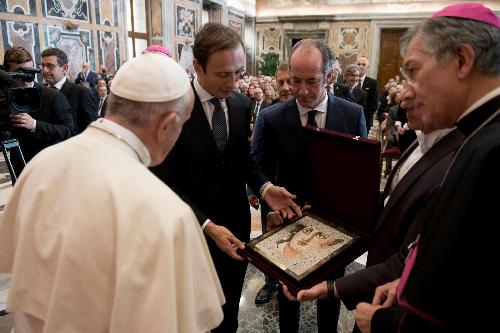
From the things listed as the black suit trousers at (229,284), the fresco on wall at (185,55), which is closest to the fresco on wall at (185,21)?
the fresco on wall at (185,55)

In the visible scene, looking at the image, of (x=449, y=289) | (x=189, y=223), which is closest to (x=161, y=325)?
(x=189, y=223)

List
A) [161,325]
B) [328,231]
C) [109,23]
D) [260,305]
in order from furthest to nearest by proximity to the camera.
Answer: [109,23] < [260,305] < [328,231] < [161,325]

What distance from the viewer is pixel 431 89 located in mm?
1137

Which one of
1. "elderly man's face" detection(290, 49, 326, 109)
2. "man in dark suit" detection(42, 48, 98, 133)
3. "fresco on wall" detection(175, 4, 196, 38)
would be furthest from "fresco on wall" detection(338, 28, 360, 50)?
"elderly man's face" detection(290, 49, 326, 109)

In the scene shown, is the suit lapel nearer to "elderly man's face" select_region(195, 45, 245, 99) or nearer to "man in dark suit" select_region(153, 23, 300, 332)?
"man in dark suit" select_region(153, 23, 300, 332)

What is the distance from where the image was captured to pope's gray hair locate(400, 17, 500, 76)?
3.33 feet

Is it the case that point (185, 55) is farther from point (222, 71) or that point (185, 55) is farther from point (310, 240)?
point (310, 240)

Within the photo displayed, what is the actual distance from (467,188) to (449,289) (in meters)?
0.23

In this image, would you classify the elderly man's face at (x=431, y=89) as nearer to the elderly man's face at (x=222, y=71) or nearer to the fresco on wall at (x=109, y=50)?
the elderly man's face at (x=222, y=71)

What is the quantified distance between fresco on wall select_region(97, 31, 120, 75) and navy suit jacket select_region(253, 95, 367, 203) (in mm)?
8858

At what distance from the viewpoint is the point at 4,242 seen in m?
1.21

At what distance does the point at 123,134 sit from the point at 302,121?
133 cm

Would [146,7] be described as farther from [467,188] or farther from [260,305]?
[467,188]

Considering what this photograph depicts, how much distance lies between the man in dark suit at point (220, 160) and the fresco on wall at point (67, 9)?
7.93 meters
